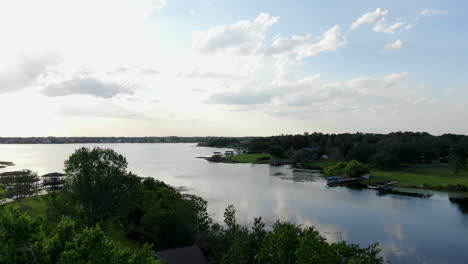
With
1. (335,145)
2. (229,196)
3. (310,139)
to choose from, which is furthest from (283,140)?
(229,196)

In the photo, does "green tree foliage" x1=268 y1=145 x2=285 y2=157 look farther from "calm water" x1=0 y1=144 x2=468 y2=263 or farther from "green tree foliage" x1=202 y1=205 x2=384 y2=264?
"green tree foliage" x1=202 y1=205 x2=384 y2=264

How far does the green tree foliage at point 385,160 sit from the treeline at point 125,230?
51.5 m

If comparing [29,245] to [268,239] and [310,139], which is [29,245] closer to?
[268,239]

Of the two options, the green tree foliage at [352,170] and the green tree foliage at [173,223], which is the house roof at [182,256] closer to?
the green tree foliage at [173,223]

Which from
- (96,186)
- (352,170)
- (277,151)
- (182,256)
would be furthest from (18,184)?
(277,151)

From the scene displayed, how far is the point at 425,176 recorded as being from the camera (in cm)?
5819

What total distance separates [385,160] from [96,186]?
2471 inches

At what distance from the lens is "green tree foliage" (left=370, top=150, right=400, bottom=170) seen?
68750 mm

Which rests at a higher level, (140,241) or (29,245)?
(29,245)

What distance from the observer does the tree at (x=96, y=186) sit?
25.0 m

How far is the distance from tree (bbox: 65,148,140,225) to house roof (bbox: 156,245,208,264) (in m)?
9.87

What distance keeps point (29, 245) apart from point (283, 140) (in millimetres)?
112467

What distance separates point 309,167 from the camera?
82.9 meters

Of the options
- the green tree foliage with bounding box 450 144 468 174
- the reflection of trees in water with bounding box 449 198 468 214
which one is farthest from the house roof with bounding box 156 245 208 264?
the green tree foliage with bounding box 450 144 468 174
